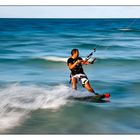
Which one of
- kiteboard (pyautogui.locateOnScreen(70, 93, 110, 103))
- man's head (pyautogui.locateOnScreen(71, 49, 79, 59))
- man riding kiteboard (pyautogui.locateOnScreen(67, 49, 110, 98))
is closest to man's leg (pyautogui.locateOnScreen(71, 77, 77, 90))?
man riding kiteboard (pyautogui.locateOnScreen(67, 49, 110, 98))

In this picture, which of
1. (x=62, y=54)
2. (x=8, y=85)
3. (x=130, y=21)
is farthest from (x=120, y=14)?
(x=8, y=85)

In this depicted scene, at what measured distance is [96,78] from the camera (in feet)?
15.8

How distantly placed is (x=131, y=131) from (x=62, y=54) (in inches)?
54.6

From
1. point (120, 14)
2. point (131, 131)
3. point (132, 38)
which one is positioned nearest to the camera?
point (131, 131)

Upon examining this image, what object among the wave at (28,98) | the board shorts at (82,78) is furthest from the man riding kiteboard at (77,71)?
the wave at (28,98)

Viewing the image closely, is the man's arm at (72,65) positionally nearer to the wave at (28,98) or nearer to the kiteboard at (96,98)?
the wave at (28,98)

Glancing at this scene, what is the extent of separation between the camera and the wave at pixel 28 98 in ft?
15.0

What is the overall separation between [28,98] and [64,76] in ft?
1.74

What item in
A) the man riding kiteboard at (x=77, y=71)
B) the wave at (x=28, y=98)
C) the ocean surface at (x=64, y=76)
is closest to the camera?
the ocean surface at (x=64, y=76)

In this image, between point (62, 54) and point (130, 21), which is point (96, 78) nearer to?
point (62, 54)

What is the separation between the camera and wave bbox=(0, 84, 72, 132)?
4578mm

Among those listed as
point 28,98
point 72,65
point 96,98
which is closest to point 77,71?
point 72,65

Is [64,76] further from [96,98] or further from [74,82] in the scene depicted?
[96,98]

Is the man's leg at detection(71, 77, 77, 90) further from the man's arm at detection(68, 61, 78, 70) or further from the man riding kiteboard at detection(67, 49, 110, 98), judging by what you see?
the man's arm at detection(68, 61, 78, 70)
